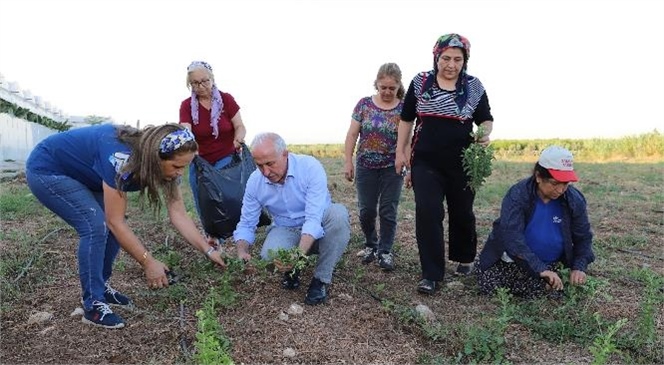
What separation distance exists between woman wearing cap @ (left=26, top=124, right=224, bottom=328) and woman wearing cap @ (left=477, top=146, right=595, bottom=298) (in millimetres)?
2076

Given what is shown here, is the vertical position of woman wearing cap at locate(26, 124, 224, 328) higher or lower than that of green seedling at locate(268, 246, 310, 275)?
higher

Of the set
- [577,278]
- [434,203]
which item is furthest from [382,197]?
[577,278]

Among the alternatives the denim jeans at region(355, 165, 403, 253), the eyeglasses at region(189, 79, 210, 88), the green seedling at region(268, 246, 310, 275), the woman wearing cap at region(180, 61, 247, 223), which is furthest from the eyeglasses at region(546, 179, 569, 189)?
the eyeglasses at region(189, 79, 210, 88)

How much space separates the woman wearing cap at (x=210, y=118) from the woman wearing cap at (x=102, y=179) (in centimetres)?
123

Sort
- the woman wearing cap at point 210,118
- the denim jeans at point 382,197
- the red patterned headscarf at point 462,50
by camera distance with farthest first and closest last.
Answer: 1. the denim jeans at point 382,197
2. the woman wearing cap at point 210,118
3. the red patterned headscarf at point 462,50

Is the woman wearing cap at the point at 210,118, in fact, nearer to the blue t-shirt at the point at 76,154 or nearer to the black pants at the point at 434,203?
the blue t-shirt at the point at 76,154

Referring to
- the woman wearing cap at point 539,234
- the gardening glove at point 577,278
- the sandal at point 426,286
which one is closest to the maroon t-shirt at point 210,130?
the sandal at point 426,286

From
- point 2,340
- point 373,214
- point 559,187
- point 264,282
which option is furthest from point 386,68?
point 2,340

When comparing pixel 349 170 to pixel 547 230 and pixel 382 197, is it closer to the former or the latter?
pixel 382 197

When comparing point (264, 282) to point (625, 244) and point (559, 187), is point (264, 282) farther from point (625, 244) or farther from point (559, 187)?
point (625, 244)

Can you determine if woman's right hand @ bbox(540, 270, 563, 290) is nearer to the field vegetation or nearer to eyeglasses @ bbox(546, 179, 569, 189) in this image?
the field vegetation

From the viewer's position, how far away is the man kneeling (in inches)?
138

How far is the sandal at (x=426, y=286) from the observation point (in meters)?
3.87

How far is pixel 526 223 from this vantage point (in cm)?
376
